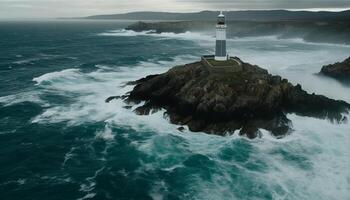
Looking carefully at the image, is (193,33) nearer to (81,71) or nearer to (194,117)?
(81,71)

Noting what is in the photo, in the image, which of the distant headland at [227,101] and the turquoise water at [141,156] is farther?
the distant headland at [227,101]

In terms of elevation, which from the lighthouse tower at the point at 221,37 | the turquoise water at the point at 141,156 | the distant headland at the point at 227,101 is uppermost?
the lighthouse tower at the point at 221,37

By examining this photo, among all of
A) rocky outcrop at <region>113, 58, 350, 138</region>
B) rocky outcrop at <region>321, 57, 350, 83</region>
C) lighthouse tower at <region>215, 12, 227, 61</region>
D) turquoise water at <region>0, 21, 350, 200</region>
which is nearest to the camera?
turquoise water at <region>0, 21, 350, 200</region>

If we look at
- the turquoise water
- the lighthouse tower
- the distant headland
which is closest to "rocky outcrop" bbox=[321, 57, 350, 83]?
the turquoise water

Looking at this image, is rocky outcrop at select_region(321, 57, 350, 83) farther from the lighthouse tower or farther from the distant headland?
the lighthouse tower

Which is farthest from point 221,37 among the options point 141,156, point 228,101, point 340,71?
point 141,156

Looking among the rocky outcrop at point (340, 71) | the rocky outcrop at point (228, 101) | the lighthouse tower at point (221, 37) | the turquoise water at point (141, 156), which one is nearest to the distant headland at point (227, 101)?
the rocky outcrop at point (228, 101)

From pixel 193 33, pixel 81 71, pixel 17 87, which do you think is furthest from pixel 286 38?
pixel 17 87

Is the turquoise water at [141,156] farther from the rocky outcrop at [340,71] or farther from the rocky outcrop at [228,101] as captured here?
the rocky outcrop at [340,71]
